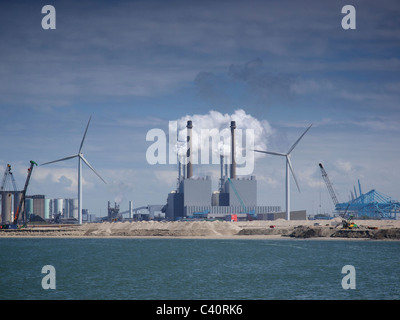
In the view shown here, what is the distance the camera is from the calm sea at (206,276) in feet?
191

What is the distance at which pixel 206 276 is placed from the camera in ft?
242

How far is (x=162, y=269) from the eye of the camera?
8425 cm

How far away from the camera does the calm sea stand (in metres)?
58.2
